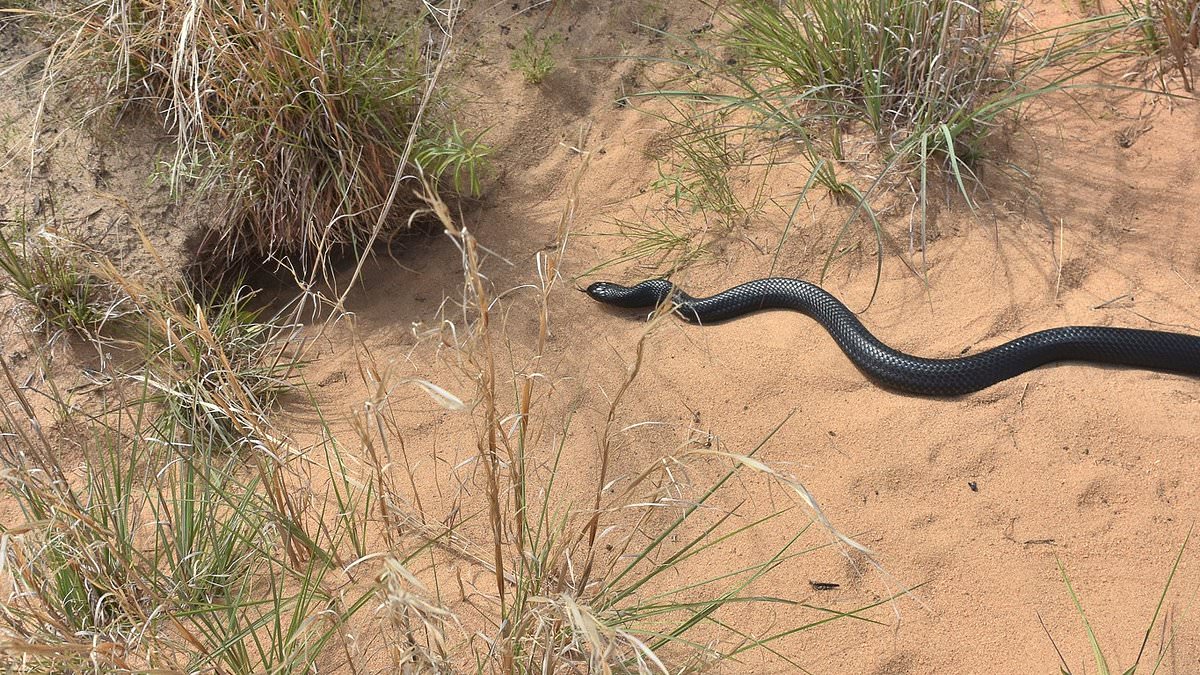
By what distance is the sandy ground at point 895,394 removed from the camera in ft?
8.24

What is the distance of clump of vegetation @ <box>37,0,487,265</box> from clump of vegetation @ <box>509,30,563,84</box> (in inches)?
32.1

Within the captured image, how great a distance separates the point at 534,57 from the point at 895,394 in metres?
2.56

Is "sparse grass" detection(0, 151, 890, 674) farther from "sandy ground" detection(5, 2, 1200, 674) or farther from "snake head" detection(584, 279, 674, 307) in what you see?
"snake head" detection(584, 279, 674, 307)

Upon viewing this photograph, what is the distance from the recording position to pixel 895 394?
320 cm

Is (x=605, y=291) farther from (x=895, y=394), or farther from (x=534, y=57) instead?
(x=534, y=57)

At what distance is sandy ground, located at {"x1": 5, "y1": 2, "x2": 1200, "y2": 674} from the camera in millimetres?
2512

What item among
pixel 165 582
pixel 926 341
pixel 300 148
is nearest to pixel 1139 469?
pixel 926 341

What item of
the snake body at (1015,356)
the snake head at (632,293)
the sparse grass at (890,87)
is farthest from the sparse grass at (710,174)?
the snake body at (1015,356)

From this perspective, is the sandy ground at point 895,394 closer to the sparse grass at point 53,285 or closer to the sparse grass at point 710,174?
the sparse grass at point 710,174

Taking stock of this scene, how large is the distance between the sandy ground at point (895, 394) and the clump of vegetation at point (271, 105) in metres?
0.39

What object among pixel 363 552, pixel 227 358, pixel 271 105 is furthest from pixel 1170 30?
pixel 227 358

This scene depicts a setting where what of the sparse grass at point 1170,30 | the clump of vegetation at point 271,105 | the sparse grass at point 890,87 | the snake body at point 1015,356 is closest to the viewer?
the snake body at point 1015,356

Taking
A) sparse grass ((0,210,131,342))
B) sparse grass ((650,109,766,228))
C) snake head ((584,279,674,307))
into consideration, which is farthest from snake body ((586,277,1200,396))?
sparse grass ((0,210,131,342))

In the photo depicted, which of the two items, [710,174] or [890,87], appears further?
[710,174]
